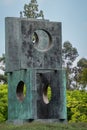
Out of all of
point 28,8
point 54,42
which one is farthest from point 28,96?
point 28,8

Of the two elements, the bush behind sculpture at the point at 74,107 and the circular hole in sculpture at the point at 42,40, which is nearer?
the circular hole in sculpture at the point at 42,40

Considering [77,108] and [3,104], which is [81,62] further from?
[3,104]

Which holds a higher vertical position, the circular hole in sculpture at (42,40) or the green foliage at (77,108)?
the circular hole in sculpture at (42,40)

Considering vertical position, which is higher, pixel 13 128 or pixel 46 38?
pixel 46 38

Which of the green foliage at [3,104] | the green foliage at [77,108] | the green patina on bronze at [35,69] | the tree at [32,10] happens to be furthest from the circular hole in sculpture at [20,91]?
the tree at [32,10]

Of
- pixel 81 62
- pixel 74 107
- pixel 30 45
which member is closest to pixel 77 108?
pixel 74 107

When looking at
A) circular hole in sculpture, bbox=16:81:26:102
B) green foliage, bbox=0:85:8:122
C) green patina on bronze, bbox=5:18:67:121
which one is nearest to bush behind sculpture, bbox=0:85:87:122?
green foliage, bbox=0:85:8:122

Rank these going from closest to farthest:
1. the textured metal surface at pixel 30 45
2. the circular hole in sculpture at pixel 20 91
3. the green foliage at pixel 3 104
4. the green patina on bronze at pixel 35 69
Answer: the green patina on bronze at pixel 35 69, the textured metal surface at pixel 30 45, the circular hole in sculpture at pixel 20 91, the green foliage at pixel 3 104

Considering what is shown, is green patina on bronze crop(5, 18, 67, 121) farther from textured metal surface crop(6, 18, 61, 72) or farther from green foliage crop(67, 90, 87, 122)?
green foliage crop(67, 90, 87, 122)

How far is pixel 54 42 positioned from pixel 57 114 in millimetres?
2310

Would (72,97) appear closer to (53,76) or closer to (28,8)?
(53,76)

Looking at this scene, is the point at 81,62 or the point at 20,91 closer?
the point at 20,91

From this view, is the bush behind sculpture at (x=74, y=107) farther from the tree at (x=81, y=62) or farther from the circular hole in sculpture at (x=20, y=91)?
the tree at (x=81, y=62)

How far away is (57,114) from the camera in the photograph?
2211 cm
